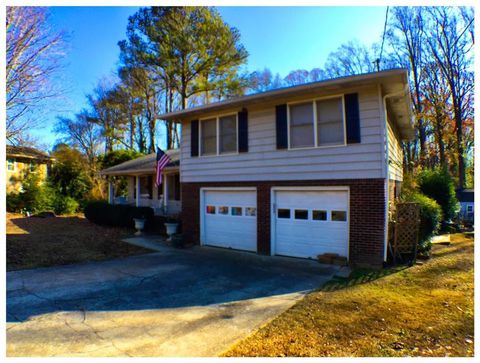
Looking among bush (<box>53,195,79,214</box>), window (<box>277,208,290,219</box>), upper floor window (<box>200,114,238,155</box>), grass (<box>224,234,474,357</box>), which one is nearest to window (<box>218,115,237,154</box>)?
upper floor window (<box>200,114,238,155</box>)

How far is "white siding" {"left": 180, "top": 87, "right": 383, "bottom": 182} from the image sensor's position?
749cm

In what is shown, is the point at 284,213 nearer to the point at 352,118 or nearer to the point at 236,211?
the point at 236,211

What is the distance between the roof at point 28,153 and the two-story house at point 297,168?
7010mm

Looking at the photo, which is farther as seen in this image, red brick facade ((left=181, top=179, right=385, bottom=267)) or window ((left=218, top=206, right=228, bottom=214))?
window ((left=218, top=206, right=228, bottom=214))

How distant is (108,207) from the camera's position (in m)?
15.3

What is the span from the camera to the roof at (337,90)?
7078mm

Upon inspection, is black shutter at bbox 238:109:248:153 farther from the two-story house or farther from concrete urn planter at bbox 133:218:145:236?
concrete urn planter at bbox 133:218:145:236

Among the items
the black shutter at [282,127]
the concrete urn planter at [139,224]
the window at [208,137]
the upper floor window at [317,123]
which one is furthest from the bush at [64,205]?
the upper floor window at [317,123]

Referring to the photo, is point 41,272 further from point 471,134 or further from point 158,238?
point 471,134

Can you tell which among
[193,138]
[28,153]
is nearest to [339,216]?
[193,138]

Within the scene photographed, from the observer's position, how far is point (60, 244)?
10648 millimetres

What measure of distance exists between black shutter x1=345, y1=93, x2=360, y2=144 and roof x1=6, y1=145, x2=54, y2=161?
41.9ft

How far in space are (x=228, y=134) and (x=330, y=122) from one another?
335 cm
